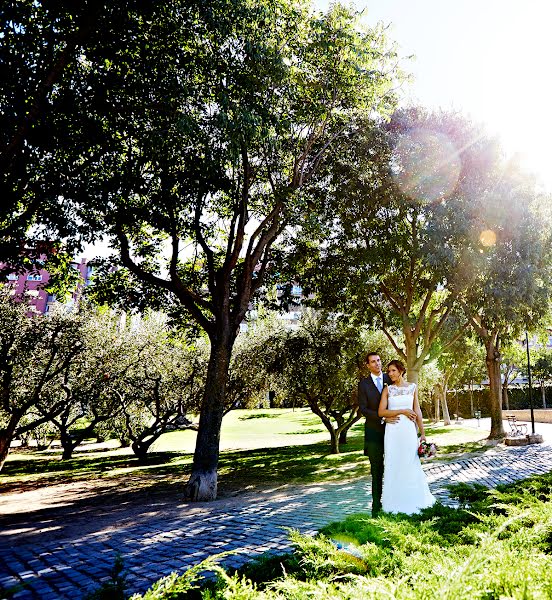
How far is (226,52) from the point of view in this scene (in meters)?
10.3

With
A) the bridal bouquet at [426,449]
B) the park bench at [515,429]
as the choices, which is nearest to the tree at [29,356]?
the bridal bouquet at [426,449]

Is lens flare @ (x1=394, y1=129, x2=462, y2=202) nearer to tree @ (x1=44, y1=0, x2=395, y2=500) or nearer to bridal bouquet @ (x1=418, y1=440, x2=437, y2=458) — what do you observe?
tree @ (x1=44, y1=0, x2=395, y2=500)

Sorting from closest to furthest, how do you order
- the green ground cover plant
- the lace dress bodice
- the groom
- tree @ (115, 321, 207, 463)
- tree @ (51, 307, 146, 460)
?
the green ground cover plant, the lace dress bodice, the groom, tree @ (51, 307, 146, 460), tree @ (115, 321, 207, 463)

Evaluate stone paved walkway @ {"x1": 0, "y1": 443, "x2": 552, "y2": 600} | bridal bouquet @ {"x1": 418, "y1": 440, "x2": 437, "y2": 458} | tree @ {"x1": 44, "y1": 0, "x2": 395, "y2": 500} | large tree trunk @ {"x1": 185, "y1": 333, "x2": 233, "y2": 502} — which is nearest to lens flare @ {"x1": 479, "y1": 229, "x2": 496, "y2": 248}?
tree @ {"x1": 44, "y1": 0, "x2": 395, "y2": 500}

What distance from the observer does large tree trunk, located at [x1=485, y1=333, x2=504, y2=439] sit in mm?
21781

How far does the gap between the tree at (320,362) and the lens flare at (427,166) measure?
7.68m

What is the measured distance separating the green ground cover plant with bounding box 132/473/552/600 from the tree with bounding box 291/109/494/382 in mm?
10762

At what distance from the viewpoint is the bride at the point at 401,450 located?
23.5ft

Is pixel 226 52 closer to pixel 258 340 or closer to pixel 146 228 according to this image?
pixel 146 228

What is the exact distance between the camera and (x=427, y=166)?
14.9 metres

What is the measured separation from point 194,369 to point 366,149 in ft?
48.5

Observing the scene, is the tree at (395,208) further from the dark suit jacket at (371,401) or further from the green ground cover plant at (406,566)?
the green ground cover plant at (406,566)

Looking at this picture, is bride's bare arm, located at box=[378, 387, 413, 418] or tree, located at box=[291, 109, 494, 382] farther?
tree, located at box=[291, 109, 494, 382]

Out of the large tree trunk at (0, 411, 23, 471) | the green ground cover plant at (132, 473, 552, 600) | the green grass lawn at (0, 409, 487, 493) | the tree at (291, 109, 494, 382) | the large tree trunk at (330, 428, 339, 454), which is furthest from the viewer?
the large tree trunk at (330, 428, 339, 454)
